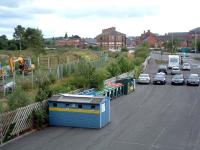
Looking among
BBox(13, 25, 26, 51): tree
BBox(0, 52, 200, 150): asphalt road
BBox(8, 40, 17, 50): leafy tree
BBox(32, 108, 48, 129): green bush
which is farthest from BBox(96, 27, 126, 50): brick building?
BBox(32, 108, 48, 129): green bush

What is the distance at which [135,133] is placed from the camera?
64.4ft

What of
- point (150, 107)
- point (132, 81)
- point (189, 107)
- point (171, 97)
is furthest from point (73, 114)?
point (132, 81)

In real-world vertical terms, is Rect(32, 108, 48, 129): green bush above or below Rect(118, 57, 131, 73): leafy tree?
below

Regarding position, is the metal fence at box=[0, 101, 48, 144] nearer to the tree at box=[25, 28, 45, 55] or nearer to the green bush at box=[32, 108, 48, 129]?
the green bush at box=[32, 108, 48, 129]

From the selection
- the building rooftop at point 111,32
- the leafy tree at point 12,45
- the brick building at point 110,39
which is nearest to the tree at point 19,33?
the leafy tree at point 12,45

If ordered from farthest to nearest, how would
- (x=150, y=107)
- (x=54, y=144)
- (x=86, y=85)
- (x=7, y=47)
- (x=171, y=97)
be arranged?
(x=7, y=47), (x=171, y=97), (x=86, y=85), (x=150, y=107), (x=54, y=144)

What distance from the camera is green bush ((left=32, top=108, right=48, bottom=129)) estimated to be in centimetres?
2000

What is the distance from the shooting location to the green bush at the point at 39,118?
65.6 ft

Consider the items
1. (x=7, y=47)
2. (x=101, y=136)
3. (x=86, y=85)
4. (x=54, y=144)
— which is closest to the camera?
(x=54, y=144)

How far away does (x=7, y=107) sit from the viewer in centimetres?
1998

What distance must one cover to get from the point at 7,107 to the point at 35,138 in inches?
103

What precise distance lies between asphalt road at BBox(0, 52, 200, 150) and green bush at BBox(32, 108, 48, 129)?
48cm

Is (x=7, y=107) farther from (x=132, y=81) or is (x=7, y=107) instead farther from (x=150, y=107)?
(x=132, y=81)

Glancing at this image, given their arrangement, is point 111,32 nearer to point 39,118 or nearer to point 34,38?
point 34,38
